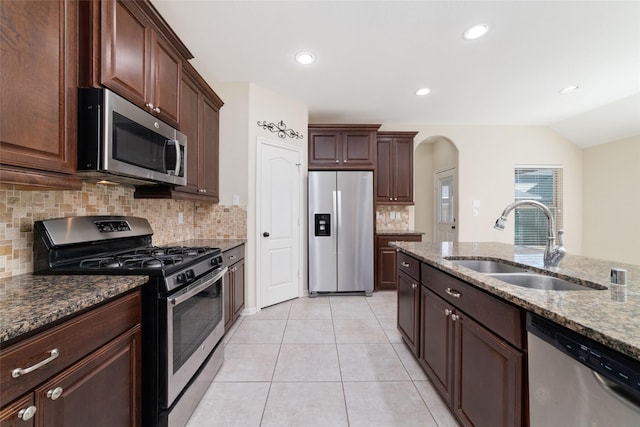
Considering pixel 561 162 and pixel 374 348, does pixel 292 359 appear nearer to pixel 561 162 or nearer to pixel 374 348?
pixel 374 348

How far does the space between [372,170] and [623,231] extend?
4042 millimetres

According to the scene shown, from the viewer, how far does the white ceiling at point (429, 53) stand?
198 centimetres

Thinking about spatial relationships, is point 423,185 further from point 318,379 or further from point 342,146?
point 318,379

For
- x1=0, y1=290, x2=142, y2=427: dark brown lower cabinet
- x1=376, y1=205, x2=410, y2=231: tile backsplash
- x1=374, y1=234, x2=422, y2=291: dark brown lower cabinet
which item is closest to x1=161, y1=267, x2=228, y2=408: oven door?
x1=0, y1=290, x2=142, y2=427: dark brown lower cabinet

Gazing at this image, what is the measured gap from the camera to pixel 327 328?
8.57 ft

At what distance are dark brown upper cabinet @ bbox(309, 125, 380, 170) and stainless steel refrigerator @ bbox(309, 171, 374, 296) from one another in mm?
286

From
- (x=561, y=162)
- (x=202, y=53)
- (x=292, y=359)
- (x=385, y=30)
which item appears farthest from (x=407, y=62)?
(x=561, y=162)

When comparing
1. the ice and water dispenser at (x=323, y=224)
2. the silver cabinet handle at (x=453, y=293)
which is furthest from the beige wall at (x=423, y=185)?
the silver cabinet handle at (x=453, y=293)

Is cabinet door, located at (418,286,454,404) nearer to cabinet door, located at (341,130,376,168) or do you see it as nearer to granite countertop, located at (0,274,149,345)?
granite countertop, located at (0,274,149,345)

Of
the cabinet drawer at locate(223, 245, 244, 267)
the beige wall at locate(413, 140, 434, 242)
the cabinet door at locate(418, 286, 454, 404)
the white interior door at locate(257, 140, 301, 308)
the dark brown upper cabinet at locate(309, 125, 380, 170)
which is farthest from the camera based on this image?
the beige wall at locate(413, 140, 434, 242)

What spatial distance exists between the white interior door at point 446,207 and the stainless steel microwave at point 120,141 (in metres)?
4.31

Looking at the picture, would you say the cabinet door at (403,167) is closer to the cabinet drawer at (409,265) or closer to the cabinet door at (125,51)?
the cabinet drawer at (409,265)

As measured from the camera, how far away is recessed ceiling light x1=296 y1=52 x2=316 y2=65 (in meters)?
2.51

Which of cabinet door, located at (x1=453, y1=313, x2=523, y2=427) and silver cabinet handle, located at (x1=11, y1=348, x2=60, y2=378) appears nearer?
silver cabinet handle, located at (x1=11, y1=348, x2=60, y2=378)
